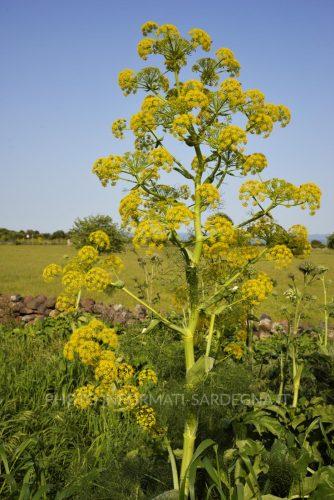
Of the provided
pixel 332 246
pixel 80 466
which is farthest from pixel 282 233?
pixel 332 246

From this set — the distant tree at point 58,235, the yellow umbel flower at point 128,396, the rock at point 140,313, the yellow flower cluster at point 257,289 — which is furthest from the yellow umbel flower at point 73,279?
the distant tree at point 58,235

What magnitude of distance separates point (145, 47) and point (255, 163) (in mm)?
1414

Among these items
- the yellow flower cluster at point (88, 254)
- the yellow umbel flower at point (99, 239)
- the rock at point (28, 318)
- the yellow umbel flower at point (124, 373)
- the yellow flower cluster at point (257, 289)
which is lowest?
the rock at point (28, 318)

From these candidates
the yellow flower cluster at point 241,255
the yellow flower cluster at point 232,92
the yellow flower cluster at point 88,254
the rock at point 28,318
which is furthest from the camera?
the rock at point 28,318

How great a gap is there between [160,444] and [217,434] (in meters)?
0.60

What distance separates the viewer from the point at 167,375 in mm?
6477

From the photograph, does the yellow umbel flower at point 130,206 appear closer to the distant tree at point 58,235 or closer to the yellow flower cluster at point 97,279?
the yellow flower cluster at point 97,279

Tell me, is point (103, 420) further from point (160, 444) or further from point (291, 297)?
point (291, 297)

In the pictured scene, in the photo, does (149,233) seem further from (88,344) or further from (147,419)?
(147,419)

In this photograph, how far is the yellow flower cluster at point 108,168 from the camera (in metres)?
3.36

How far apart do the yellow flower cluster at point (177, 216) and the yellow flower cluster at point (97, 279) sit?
0.72 meters

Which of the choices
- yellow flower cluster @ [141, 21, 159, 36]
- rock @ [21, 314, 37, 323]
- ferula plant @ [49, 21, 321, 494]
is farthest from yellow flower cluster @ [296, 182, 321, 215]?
rock @ [21, 314, 37, 323]

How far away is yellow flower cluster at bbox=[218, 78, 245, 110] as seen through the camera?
3382mm

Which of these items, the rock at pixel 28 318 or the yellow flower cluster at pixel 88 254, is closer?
the yellow flower cluster at pixel 88 254
